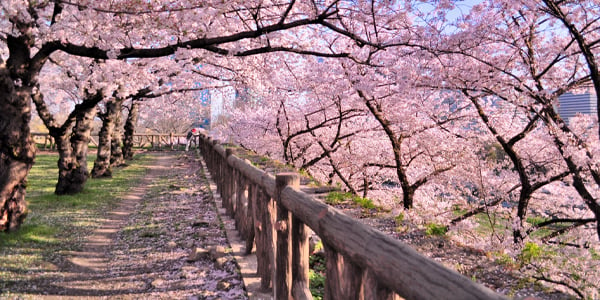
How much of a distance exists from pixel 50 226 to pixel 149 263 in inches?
120

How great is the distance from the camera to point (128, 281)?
491 centimetres

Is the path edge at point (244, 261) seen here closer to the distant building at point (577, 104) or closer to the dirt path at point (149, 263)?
the dirt path at point (149, 263)

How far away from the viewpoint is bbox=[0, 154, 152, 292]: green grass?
211 inches

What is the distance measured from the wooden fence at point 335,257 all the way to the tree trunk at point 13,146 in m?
4.31

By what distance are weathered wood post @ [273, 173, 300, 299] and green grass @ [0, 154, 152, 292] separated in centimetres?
322

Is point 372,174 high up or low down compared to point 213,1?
down

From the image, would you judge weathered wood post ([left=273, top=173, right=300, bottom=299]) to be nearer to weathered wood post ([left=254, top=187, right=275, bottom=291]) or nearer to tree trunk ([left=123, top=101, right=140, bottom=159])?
weathered wood post ([left=254, top=187, right=275, bottom=291])

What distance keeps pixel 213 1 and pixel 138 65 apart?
796 cm

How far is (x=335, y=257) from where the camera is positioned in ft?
8.24

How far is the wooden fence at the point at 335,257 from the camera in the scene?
1502mm

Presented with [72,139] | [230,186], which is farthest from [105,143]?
[230,186]

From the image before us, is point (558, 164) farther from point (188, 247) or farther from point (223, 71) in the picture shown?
point (223, 71)

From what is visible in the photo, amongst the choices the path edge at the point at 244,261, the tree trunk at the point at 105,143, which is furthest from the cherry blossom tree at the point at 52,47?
the tree trunk at the point at 105,143

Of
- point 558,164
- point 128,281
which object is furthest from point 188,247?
point 558,164
